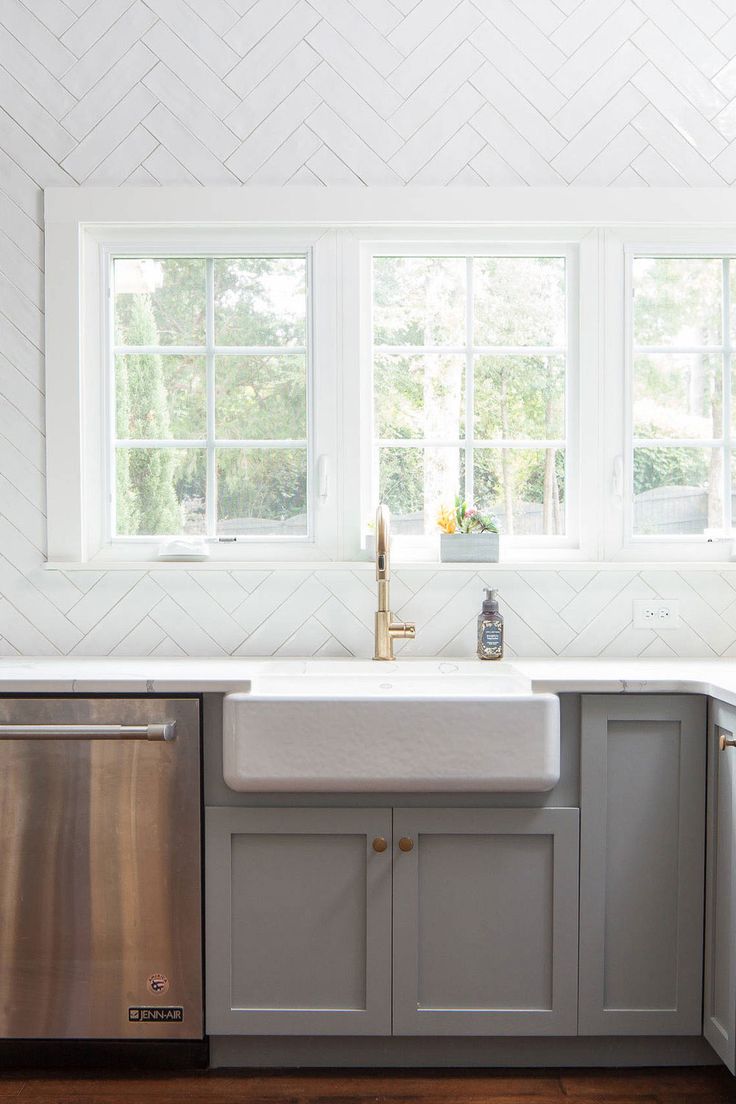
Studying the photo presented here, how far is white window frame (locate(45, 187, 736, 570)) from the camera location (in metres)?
2.52

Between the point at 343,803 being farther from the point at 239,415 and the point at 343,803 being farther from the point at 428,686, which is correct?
the point at 239,415

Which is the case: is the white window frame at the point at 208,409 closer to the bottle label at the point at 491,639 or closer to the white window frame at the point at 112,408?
the white window frame at the point at 112,408

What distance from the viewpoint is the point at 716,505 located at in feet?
8.80

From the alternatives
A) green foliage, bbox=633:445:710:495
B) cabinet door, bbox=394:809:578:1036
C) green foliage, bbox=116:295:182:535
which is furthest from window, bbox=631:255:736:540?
green foliage, bbox=116:295:182:535

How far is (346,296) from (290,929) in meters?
1.68

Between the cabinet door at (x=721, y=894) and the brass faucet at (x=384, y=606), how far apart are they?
0.79 m

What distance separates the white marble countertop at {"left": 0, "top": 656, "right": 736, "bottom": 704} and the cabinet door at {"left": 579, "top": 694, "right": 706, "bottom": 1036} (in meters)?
0.05

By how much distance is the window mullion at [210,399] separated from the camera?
2631 mm

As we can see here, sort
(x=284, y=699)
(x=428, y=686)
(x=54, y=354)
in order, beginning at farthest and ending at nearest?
1. (x=54, y=354)
2. (x=428, y=686)
3. (x=284, y=699)

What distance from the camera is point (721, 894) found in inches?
76.8

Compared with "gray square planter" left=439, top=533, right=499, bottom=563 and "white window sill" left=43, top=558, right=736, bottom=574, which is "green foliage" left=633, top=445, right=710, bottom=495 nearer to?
"white window sill" left=43, top=558, right=736, bottom=574

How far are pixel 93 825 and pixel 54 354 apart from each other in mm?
1304

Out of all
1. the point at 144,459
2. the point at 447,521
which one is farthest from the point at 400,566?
the point at 144,459

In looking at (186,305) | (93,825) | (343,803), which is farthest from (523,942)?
(186,305)
